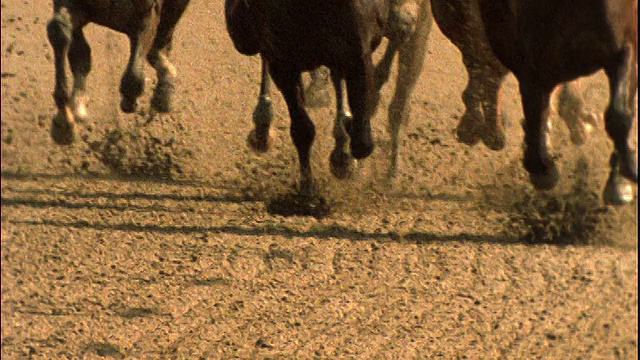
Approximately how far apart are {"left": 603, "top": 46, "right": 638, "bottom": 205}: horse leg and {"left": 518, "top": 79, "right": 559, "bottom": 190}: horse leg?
310 millimetres

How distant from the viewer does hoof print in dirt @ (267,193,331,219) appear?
5.44 metres

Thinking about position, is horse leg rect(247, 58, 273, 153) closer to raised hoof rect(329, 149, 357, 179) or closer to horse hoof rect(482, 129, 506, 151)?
raised hoof rect(329, 149, 357, 179)

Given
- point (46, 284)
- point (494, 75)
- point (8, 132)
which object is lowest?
point (46, 284)

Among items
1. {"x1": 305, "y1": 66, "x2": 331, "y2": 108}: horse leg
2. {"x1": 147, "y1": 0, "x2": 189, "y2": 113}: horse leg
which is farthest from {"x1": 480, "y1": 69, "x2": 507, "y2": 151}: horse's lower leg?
{"x1": 147, "y1": 0, "x2": 189, "y2": 113}: horse leg

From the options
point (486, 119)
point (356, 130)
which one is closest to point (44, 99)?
point (356, 130)

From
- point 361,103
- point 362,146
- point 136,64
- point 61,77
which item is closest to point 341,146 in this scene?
point 362,146

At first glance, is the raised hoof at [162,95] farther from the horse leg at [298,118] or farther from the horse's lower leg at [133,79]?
the horse leg at [298,118]

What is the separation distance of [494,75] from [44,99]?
6.43 ft

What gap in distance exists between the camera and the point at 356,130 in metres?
5.13

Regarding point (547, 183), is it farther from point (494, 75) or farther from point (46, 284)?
point (46, 284)

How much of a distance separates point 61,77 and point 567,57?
220cm

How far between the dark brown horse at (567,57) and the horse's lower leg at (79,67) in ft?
5.63

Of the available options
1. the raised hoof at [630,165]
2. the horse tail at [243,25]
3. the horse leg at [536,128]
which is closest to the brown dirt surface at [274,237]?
the horse tail at [243,25]

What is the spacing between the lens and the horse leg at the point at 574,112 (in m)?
5.26
